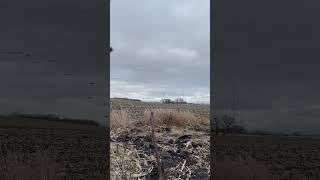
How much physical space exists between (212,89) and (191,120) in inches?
208

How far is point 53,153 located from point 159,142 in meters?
2.54

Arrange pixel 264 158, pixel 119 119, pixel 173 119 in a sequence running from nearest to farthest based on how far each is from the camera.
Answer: pixel 264 158 < pixel 119 119 < pixel 173 119

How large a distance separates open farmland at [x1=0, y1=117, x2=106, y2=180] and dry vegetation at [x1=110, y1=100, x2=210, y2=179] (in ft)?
1.95

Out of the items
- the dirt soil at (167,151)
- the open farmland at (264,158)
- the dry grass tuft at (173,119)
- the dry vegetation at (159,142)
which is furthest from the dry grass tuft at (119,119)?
the open farmland at (264,158)

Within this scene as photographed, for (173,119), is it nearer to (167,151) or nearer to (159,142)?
(159,142)

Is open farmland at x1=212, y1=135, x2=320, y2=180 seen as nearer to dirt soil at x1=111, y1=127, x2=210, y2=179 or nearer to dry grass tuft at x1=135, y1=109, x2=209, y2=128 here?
dirt soil at x1=111, y1=127, x2=210, y2=179

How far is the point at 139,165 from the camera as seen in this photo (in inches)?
455

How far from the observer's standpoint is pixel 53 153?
1323 cm

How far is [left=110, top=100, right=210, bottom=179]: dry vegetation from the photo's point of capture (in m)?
11.7

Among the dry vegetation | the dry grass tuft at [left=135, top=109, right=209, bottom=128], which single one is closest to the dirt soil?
the dry vegetation

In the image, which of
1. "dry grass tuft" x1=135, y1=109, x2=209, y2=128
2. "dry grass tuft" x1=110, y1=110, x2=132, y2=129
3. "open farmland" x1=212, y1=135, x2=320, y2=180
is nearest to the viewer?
"open farmland" x1=212, y1=135, x2=320, y2=180

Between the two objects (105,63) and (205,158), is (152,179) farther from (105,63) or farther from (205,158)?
(105,63)

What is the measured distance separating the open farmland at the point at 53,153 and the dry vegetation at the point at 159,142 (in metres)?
0.60

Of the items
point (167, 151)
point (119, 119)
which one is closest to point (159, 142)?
point (167, 151)
